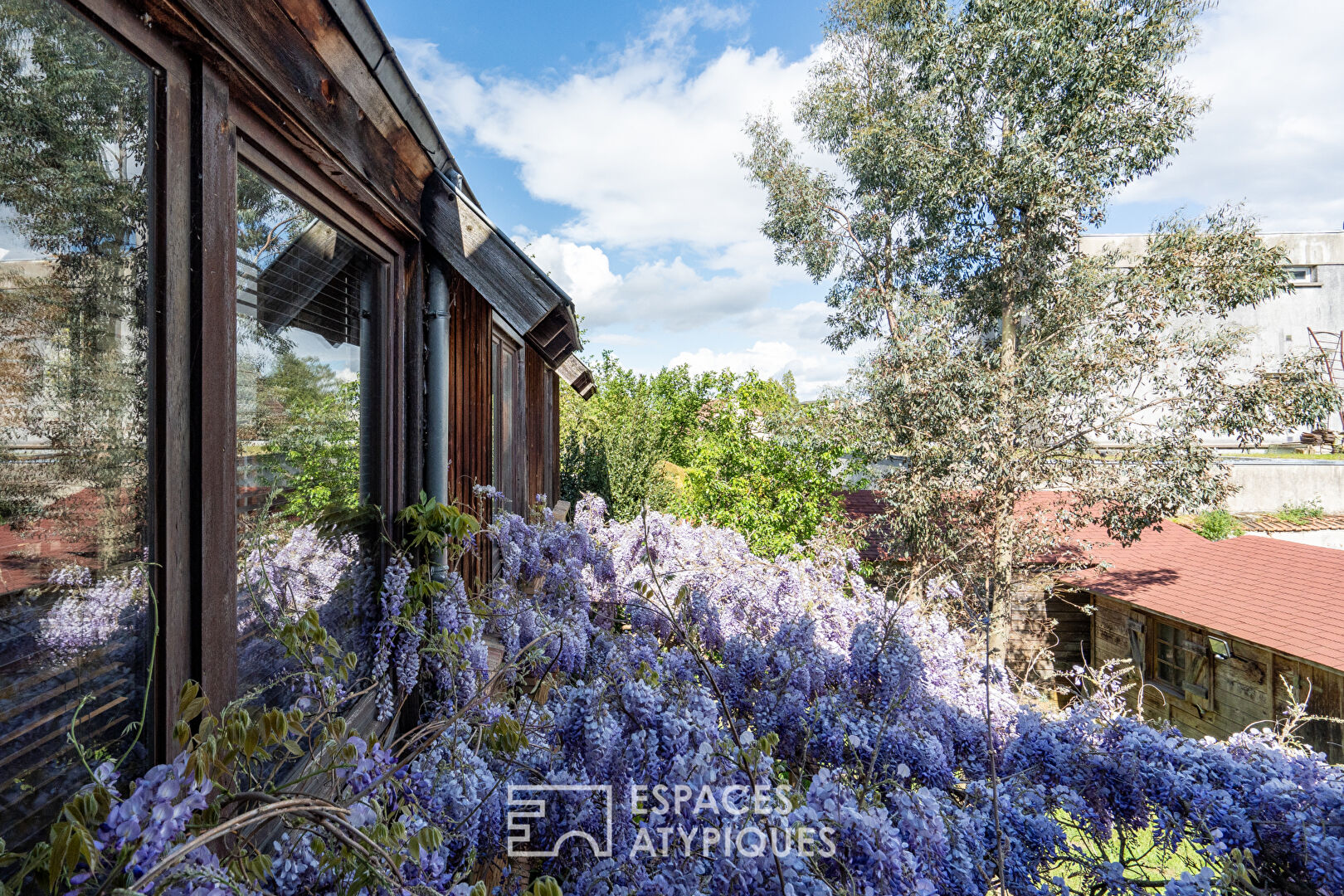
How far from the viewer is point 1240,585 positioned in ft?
32.9

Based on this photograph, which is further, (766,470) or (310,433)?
(766,470)

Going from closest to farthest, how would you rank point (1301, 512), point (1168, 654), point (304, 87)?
point (304, 87), point (1168, 654), point (1301, 512)

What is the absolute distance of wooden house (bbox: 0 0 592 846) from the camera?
93cm

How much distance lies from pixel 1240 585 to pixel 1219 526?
19.0 feet

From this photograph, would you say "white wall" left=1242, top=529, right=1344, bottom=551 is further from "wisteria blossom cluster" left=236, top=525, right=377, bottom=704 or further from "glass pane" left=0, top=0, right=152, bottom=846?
"glass pane" left=0, top=0, right=152, bottom=846

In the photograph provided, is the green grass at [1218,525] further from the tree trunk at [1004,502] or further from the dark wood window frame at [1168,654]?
the tree trunk at [1004,502]

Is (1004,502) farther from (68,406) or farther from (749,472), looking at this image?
(68,406)

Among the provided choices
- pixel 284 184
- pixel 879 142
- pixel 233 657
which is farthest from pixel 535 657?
pixel 879 142

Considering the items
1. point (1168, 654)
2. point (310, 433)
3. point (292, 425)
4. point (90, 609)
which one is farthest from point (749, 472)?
point (90, 609)

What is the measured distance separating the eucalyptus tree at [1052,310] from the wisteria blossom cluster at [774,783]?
745cm

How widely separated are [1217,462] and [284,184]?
11.9 m

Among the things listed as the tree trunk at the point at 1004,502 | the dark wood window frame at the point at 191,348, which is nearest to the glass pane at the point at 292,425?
the dark wood window frame at the point at 191,348

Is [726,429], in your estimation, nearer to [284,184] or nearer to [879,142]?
[879,142]

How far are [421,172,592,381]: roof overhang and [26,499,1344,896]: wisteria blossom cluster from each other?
3.73 ft
